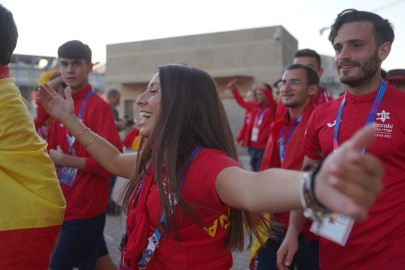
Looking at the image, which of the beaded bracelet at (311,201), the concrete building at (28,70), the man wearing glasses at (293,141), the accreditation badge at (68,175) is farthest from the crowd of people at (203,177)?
the concrete building at (28,70)

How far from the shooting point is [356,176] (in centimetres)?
107

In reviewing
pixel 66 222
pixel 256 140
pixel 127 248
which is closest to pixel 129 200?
pixel 127 248

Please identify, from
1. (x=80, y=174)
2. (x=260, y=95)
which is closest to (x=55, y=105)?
(x=80, y=174)

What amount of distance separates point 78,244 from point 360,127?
2468 millimetres

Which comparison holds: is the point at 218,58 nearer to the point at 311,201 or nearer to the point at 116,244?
the point at 116,244

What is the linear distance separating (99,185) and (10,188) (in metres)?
1.66

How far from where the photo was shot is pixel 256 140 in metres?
8.61

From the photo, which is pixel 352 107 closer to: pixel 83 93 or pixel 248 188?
pixel 248 188

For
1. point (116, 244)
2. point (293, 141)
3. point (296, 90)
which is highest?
point (296, 90)

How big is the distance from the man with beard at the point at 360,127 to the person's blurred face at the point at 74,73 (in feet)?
6.98

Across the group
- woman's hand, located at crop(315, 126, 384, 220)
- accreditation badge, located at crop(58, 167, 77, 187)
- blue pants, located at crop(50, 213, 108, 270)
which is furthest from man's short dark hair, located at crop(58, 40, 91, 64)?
woman's hand, located at crop(315, 126, 384, 220)

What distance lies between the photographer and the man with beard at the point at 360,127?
223 cm

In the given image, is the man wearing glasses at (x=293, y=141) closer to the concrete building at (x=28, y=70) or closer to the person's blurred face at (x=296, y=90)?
the person's blurred face at (x=296, y=90)

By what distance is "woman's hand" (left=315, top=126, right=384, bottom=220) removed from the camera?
3.47 feet
